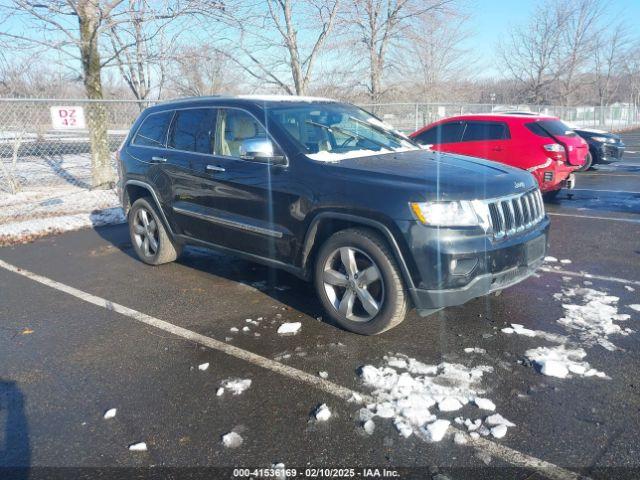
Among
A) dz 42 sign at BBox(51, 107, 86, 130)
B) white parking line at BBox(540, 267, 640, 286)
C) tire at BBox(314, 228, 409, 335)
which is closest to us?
tire at BBox(314, 228, 409, 335)

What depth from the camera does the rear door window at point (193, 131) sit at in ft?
16.2

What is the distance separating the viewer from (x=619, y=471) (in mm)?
2432

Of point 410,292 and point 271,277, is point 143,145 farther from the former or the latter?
point 410,292

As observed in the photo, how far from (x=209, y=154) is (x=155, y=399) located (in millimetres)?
2455

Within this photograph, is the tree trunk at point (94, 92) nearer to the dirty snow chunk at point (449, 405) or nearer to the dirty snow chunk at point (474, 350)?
the dirty snow chunk at point (474, 350)

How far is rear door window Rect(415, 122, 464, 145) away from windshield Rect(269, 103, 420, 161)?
4936 millimetres

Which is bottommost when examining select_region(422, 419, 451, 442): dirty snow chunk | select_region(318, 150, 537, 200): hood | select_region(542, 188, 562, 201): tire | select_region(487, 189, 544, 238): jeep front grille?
select_region(422, 419, 451, 442): dirty snow chunk

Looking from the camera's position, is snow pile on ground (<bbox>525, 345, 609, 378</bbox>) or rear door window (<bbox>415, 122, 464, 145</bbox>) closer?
snow pile on ground (<bbox>525, 345, 609, 378</bbox>)

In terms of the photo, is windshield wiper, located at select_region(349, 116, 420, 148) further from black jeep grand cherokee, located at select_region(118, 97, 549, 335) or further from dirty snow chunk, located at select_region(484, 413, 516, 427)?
dirty snow chunk, located at select_region(484, 413, 516, 427)

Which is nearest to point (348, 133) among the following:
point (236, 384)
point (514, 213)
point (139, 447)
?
point (514, 213)

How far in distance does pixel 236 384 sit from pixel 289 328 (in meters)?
0.87

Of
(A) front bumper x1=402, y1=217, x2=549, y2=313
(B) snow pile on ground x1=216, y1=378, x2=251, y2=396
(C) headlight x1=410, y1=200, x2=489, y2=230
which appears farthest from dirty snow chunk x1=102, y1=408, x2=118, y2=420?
(C) headlight x1=410, y1=200, x2=489, y2=230

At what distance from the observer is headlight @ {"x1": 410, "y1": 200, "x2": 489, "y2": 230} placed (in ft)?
11.4

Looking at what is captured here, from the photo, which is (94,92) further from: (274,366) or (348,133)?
(274,366)
